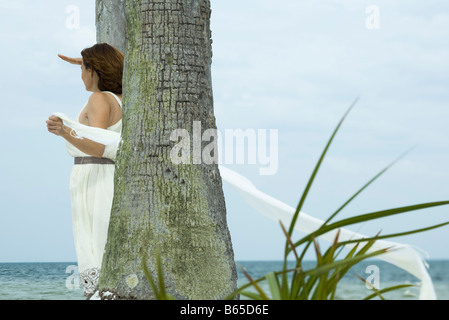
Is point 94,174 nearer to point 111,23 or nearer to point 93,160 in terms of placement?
point 93,160

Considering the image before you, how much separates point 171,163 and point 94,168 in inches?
50.4

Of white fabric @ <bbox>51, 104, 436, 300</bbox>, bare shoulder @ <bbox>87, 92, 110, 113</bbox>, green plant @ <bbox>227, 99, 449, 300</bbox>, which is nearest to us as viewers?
green plant @ <bbox>227, 99, 449, 300</bbox>

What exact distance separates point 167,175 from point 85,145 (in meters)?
1.19

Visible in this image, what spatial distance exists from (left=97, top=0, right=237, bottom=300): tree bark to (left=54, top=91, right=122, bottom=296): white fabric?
0.72 meters

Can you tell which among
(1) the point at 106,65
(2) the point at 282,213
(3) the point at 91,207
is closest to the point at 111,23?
(1) the point at 106,65

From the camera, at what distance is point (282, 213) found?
491cm

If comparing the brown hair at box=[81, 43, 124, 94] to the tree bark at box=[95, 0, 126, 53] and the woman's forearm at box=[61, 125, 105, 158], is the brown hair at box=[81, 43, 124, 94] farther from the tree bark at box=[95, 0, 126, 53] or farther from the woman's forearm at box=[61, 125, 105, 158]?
the tree bark at box=[95, 0, 126, 53]

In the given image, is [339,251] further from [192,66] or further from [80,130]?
[80,130]

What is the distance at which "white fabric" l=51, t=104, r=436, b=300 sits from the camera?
4105 mm

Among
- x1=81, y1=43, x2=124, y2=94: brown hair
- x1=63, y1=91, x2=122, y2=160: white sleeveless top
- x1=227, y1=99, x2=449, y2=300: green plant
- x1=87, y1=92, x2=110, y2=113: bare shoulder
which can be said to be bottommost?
x1=227, y1=99, x2=449, y2=300: green plant

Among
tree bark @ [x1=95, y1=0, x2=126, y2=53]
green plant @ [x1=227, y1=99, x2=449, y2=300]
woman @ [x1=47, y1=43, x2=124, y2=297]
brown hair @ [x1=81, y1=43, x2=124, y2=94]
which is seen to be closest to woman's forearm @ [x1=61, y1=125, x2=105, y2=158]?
woman @ [x1=47, y1=43, x2=124, y2=297]

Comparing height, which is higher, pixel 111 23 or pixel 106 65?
pixel 111 23
